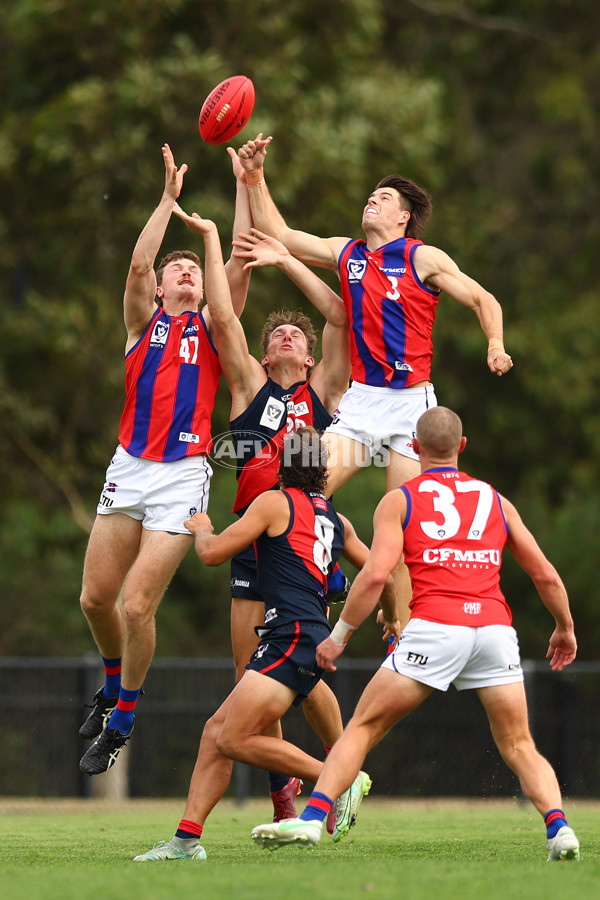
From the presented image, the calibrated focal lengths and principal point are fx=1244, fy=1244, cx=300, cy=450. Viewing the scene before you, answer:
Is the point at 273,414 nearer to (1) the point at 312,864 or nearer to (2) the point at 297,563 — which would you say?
(2) the point at 297,563

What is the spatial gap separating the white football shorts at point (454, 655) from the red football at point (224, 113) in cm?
386

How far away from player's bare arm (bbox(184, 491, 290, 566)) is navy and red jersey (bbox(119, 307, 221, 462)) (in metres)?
1.15

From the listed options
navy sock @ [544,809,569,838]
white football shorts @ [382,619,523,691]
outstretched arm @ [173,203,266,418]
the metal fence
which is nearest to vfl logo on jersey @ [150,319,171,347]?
outstretched arm @ [173,203,266,418]

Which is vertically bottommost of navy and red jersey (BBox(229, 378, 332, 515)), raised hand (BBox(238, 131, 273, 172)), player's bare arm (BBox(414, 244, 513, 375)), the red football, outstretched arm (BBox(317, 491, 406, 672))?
outstretched arm (BBox(317, 491, 406, 672))

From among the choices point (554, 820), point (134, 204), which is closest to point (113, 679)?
point (554, 820)

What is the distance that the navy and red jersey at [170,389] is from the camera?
7852 millimetres

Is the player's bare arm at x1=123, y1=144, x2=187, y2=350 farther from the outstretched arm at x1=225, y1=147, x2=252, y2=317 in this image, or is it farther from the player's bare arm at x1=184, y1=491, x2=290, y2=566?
the player's bare arm at x1=184, y1=491, x2=290, y2=566

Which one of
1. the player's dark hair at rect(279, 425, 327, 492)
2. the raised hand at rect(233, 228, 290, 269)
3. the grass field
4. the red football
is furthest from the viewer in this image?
the red football

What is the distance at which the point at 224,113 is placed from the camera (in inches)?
327

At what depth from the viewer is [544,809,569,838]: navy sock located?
6074 mm

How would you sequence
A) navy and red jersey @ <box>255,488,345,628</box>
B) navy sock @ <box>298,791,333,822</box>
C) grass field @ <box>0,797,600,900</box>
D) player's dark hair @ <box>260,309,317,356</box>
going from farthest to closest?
player's dark hair @ <box>260,309,317,356</box> → navy and red jersey @ <box>255,488,345,628</box> → navy sock @ <box>298,791,333,822</box> → grass field @ <box>0,797,600,900</box>

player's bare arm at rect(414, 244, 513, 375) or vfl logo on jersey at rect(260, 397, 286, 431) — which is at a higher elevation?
player's bare arm at rect(414, 244, 513, 375)

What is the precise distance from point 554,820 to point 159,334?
12.7 feet

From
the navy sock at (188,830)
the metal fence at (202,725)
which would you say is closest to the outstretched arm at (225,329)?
the navy sock at (188,830)
